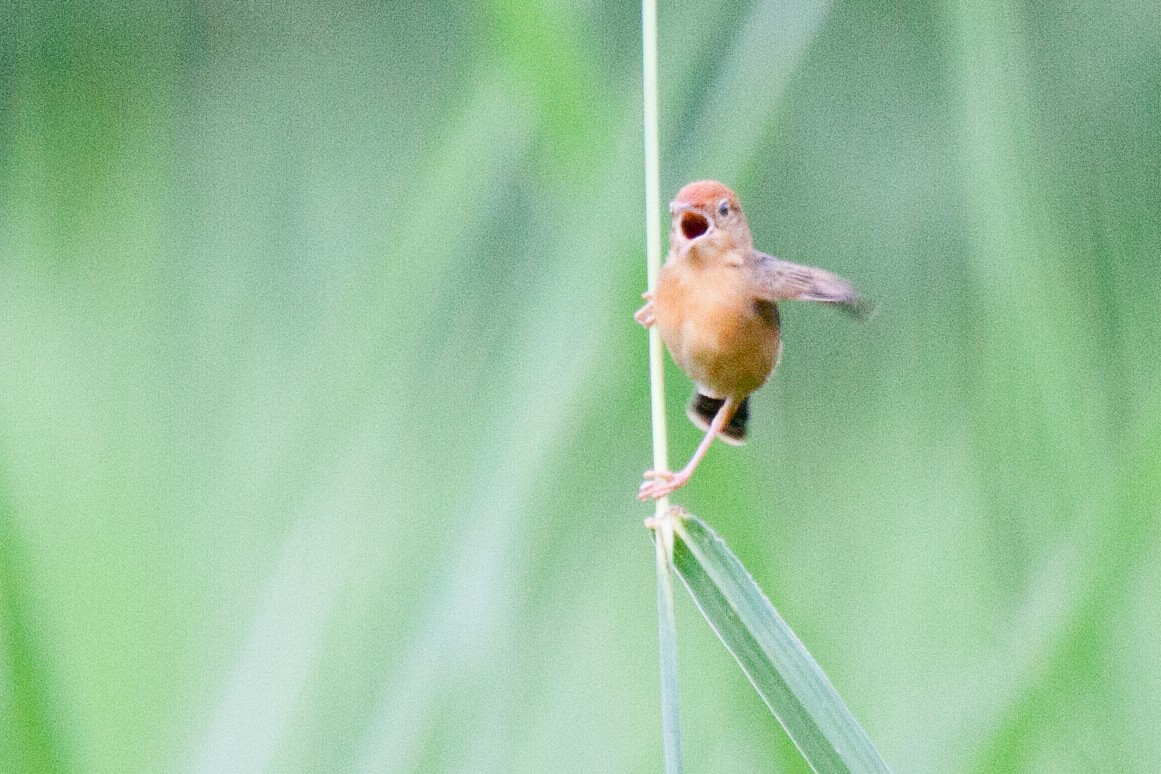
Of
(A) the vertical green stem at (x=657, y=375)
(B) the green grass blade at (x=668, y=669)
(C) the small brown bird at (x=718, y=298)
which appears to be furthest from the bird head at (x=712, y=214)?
(B) the green grass blade at (x=668, y=669)

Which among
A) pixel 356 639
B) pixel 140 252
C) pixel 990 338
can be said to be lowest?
pixel 356 639

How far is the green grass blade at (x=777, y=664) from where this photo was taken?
2.39 feet

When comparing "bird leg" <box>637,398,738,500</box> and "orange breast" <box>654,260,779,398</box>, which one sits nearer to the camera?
"bird leg" <box>637,398,738,500</box>

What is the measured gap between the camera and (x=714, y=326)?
1.10m

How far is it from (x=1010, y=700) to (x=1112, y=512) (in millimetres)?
145

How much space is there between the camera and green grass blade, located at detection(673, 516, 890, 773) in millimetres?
727

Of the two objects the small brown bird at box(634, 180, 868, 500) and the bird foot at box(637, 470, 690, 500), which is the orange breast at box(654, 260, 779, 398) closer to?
the small brown bird at box(634, 180, 868, 500)

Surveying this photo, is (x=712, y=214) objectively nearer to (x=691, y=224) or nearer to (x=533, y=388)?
(x=691, y=224)

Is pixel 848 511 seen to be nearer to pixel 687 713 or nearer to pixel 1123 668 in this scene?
pixel 687 713

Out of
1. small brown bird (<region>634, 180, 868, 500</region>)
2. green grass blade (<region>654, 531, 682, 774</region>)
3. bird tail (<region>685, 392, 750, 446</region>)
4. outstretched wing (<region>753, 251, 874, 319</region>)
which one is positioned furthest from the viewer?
bird tail (<region>685, 392, 750, 446</region>)

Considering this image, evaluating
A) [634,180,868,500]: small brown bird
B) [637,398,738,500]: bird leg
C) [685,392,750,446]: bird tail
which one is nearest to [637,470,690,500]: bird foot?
[637,398,738,500]: bird leg

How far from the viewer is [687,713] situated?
1856 mm

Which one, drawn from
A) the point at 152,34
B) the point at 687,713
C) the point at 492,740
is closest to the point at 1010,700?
the point at 492,740

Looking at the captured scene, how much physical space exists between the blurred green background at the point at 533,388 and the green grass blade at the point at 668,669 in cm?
8
